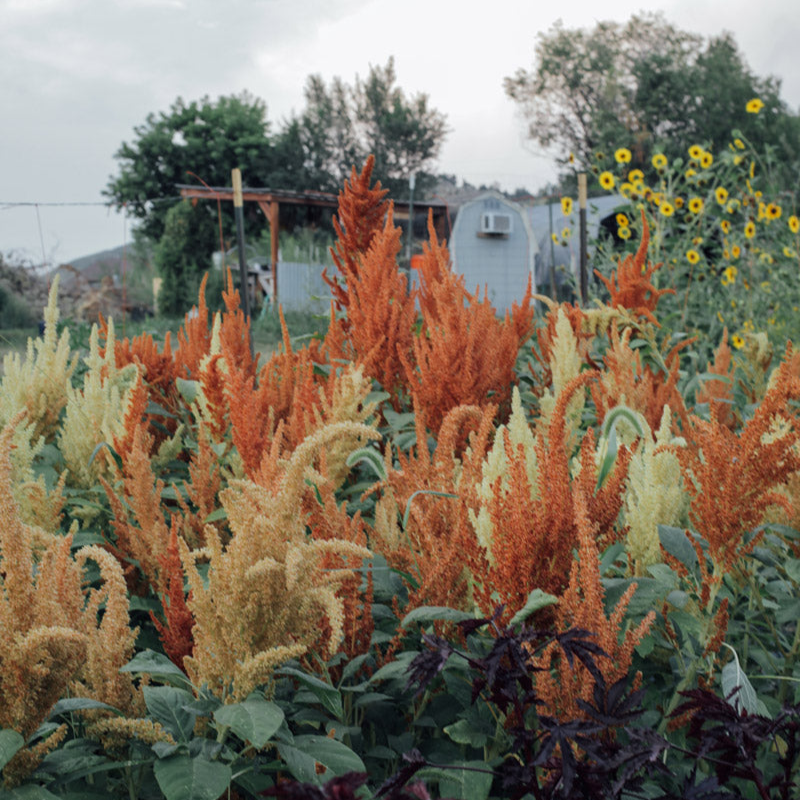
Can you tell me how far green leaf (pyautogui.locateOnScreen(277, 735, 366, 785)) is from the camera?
0.90 meters

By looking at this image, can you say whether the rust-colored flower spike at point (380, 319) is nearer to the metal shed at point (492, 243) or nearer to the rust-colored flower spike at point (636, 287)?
the rust-colored flower spike at point (636, 287)

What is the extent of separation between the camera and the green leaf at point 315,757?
0.90m

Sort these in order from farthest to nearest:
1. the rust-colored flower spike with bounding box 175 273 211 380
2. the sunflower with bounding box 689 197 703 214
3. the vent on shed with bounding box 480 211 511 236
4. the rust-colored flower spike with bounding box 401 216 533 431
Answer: the vent on shed with bounding box 480 211 511 236 < the sunflower with bounding box 689 197 703 214 < the rust-colored flower spike with bounding box 175 273 211 380 < the rust-colored flower spike with bounding box 401 216 533 431

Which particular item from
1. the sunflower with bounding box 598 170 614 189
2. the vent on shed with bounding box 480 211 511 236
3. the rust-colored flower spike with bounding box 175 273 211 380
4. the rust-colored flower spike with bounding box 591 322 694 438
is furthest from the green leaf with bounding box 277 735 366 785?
the vent on shed with bounding box 480 211 511 236

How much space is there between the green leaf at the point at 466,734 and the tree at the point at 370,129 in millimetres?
36063

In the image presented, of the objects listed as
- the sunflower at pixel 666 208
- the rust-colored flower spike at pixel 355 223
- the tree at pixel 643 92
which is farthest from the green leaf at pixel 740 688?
the tree at pixel 643 92

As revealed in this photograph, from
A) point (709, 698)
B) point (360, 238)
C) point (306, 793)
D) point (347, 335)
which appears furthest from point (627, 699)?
point (360, 238)

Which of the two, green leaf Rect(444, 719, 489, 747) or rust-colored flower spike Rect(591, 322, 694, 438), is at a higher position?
rust-colored flower spike Rect(591, 322, 694, 438)

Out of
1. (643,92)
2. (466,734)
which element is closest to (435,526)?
(466,734)

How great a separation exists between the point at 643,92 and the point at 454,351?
36319 millimetres

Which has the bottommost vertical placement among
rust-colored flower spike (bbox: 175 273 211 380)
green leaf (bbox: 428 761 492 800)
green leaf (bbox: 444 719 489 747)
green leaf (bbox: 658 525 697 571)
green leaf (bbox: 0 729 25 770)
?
green leaf (bbox: 428 761 492 800)

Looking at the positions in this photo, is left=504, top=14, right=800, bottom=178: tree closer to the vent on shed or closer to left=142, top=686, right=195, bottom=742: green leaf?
the vent on shed

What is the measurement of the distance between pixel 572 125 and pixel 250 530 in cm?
3957

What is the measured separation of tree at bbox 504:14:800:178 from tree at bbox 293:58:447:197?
5202mm
